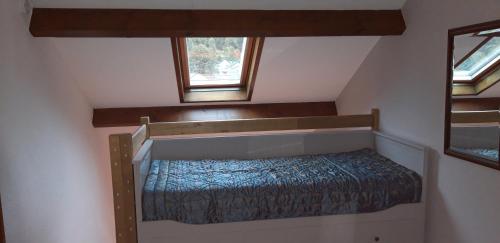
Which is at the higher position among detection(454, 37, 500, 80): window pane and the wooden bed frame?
detection(454, 37, 500, 80): window pane

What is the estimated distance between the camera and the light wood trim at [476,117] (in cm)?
177

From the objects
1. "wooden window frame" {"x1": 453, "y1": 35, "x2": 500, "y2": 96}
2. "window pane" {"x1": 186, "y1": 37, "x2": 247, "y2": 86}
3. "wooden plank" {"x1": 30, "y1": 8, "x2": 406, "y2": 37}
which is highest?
"wooden plank" {"x1": 30, "y1": 8, "x2": 406, "y2": 37}

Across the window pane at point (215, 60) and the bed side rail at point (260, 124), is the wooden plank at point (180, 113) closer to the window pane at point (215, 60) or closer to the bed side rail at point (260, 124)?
the window pane at point (215, 60)

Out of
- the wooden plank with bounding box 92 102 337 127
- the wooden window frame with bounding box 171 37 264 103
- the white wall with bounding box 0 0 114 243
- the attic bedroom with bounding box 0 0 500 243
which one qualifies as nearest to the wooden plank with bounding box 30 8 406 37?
the attic bedroom with bounding box 0 0 500 243

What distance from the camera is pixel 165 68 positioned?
283 centimetres

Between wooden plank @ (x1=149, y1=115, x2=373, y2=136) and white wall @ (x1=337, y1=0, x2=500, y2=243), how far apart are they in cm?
26

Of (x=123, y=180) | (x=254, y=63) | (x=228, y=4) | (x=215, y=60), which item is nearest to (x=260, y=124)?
(x=254, y=63)

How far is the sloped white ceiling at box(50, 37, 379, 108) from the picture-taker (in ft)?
8.39

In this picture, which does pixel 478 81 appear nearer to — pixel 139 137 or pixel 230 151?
pixel 230 151

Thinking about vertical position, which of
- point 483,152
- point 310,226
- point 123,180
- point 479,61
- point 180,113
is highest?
point 479,61

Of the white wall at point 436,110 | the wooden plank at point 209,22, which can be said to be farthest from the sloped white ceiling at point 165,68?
the white wall at point 436,110

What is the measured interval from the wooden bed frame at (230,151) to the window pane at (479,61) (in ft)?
1.57

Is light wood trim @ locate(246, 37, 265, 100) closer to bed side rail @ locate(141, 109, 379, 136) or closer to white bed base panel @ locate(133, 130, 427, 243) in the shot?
bed side rail @ locate(141, 109, 379, 136)

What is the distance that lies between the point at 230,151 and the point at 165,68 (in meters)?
0.81
